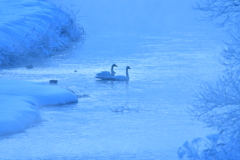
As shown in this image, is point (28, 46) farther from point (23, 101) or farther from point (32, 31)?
point (23, 101)

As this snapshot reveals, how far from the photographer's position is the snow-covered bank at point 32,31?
18.9m

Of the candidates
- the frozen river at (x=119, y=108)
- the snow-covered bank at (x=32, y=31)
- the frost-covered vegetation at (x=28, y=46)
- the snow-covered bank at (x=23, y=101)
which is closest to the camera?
the frozen river at (x=119, y=108)

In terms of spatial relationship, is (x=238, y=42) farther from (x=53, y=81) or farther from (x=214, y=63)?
(x=214, y=63)

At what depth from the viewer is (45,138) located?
383 inches

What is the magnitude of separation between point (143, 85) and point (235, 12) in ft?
21.3

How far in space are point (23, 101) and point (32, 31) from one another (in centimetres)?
1089

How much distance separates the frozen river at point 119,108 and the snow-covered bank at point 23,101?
0.55ft

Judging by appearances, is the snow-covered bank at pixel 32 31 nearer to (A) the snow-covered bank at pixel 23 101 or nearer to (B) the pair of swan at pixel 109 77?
(B) the pair of swan at pixel 109 77

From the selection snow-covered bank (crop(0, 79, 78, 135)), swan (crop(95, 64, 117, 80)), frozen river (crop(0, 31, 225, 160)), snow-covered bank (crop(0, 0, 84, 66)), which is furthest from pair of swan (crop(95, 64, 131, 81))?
snow-covered bank (crop(0, 0, 84, 66))

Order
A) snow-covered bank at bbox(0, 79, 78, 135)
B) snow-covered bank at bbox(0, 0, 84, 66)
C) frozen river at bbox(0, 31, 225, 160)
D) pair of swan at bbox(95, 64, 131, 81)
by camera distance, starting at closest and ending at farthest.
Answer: frozen river at bbox(0, 31, 225, 160)
snow-covered bank at bbox(0, 79, 78, 135)
pair of swan at bbox(95, 64, 131, 81)
snow-covered bank at bbox(0, 0, 84, 66)

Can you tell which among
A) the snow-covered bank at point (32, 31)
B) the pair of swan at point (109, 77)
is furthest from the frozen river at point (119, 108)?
the snow-covered bank at point (32, 31)

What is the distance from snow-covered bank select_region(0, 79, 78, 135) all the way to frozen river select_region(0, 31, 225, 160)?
17 cm

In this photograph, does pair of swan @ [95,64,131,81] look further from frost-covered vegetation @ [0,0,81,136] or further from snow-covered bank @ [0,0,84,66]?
snow-covered bank @ [0,0,84,66]

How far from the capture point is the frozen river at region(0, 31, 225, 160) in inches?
363
